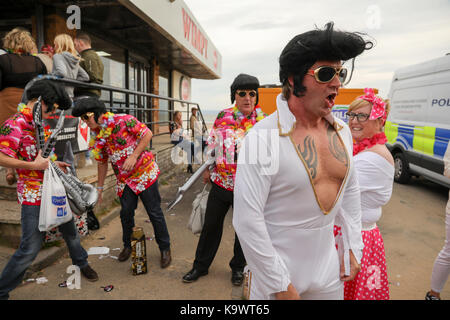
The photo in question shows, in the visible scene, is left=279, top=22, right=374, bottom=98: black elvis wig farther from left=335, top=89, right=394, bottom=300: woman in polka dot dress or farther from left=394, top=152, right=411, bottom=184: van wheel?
left=394, top=152, right=411, bottom=184: van wheel

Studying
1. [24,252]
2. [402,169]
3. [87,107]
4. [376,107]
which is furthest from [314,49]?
[402,169]

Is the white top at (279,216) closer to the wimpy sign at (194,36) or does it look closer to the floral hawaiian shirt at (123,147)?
the floral hawaiian shirt at (123,147)

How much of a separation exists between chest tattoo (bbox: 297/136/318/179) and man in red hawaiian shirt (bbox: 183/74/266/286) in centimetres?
157

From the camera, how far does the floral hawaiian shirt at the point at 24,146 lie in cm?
225

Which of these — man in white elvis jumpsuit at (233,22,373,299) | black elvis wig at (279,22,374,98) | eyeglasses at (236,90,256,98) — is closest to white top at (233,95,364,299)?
man in white elvis jumpsuit at (233,22,373,299)

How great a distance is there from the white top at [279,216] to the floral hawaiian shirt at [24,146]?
6.61 feet

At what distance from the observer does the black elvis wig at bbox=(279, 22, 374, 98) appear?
123cm

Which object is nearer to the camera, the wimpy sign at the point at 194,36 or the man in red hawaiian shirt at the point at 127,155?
the man in red hawaiian shirt at the point at 127,155

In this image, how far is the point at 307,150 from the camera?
129 cm

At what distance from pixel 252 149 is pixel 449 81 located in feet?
22.9

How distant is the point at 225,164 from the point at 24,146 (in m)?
1.77

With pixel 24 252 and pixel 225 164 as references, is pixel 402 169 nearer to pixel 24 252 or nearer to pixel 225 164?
pixel 225 164

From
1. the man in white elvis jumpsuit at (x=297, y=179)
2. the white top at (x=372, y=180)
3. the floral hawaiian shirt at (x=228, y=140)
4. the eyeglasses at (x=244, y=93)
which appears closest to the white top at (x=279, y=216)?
the man in white elvis jumpsuit at (x=297, y=179)
